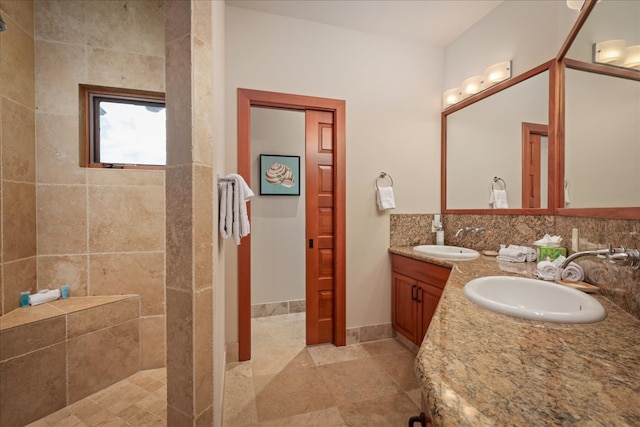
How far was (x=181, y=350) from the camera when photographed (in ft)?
3.73

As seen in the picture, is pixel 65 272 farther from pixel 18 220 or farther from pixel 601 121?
pixel 601 121

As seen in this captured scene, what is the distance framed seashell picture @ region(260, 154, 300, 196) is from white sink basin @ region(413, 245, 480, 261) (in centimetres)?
160

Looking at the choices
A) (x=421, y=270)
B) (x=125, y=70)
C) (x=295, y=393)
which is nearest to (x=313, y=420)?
(x=295, y=393)

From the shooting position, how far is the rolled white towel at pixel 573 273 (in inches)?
50.1

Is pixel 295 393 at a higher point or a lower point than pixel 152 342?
lower

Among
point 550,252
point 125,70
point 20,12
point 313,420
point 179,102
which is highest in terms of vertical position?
point 20,12

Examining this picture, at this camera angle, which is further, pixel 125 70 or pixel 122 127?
pixel 122 127

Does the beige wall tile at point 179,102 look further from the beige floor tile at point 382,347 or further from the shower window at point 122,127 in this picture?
the beige floor tile at point 382,347

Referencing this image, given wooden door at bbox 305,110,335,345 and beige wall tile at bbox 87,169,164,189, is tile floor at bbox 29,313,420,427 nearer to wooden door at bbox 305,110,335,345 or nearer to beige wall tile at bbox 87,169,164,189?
wooden door at bbox 305,110,335,345

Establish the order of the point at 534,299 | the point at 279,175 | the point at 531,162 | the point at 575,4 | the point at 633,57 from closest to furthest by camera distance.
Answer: the point at 633,57
the point at 534,299
the point at 575,4
the point at 531,162
the point at 279,175

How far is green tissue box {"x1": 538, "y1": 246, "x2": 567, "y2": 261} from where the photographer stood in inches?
63.1

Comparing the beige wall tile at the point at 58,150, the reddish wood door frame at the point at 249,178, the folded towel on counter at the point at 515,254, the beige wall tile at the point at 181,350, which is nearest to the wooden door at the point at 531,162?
the folded towel on counter at the point at 515,254

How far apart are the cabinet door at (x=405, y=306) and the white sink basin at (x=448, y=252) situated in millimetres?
286

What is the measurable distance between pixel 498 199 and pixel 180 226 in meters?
2.33
